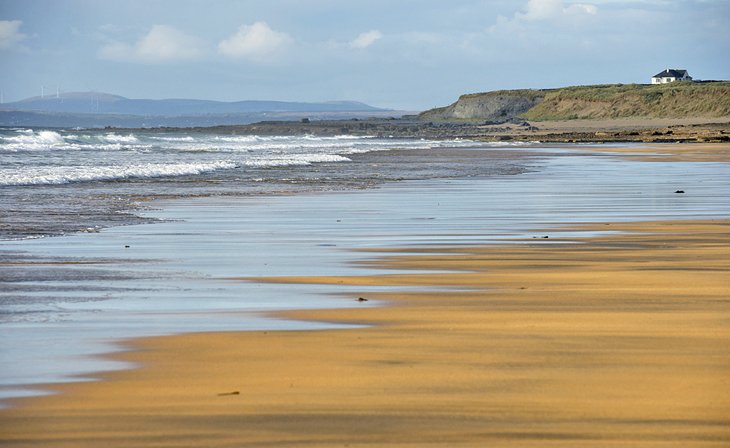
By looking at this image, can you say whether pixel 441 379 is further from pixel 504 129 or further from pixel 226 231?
pixel 504 129

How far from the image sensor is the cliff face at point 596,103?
99.1 metres

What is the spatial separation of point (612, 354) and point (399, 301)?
2107mm

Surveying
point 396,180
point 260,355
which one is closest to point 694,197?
point 396,180

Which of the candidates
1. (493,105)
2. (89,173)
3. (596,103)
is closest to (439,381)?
(89,173)

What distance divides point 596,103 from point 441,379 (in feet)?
358

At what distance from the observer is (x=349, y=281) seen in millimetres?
8406

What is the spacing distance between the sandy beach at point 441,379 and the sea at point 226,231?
0.34 meters

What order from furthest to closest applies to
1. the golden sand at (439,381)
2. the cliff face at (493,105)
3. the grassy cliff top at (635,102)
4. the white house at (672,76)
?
the white house at (672,76), the cliff face at (493,105), the grassy cliff top at (635,102), the golden sand at (439,381)

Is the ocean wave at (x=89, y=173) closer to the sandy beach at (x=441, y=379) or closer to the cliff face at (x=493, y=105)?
the sandy beach at (x=441, y=379)

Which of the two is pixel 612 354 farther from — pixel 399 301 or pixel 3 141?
pixel 3 141

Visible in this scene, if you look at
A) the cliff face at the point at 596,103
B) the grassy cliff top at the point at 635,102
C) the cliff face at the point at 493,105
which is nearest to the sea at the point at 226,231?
the grassy cliff top at the point at 635,102

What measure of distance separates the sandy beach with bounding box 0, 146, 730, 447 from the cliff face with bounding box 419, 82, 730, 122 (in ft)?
300

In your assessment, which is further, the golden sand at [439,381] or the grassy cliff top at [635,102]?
the grassy cliff top at [635,102]

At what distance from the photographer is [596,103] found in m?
111
